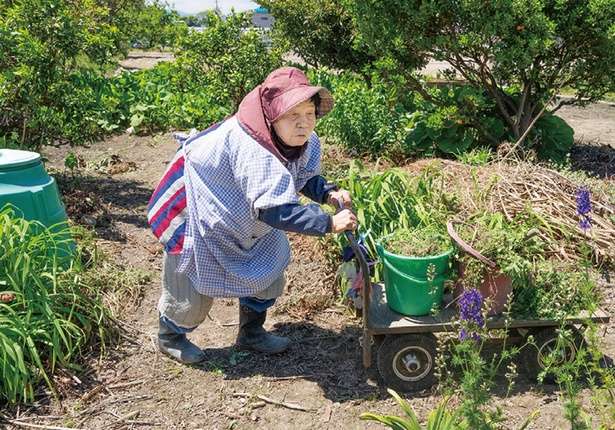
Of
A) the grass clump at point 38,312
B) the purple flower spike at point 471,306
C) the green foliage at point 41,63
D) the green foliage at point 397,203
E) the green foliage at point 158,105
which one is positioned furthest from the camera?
the green foliage at point 158,105

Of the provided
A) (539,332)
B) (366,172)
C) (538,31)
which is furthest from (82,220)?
(538,31)

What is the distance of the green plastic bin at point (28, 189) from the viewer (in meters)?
3.52

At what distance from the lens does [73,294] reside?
315 cm

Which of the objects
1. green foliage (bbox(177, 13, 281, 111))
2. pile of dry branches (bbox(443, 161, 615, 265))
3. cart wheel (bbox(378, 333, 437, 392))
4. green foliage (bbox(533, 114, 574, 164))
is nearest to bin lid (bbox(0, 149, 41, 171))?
cart wheel (bbox(378, 333, 437, 392))

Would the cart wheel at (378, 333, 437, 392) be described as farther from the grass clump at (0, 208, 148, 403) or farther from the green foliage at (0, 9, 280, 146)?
the green foliage at (0, 9, 280, 146)

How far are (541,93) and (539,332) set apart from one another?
370 cm

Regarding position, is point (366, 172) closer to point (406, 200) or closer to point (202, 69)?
point (406, 200)

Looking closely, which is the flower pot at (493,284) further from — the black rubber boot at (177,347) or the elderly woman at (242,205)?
the black rubber boot at (177,347)

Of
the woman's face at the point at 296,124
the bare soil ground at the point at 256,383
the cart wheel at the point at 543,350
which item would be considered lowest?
the bare soil ground at the point at 256,383

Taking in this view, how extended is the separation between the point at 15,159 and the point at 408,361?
234 centimetres

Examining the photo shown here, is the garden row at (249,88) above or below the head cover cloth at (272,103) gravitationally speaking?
below

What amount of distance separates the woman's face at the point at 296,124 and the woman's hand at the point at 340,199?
0.35 m

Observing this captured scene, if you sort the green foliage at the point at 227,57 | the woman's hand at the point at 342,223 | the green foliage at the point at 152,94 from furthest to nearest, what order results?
1. the green foliage at the point at 227,57
2. the green foliage at the point at 152,94
3. the woman's hand at the point at 342,223

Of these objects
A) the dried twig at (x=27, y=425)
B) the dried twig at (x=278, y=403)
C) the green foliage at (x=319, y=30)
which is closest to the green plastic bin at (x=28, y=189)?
the dried twig at (x=27, y=425)
